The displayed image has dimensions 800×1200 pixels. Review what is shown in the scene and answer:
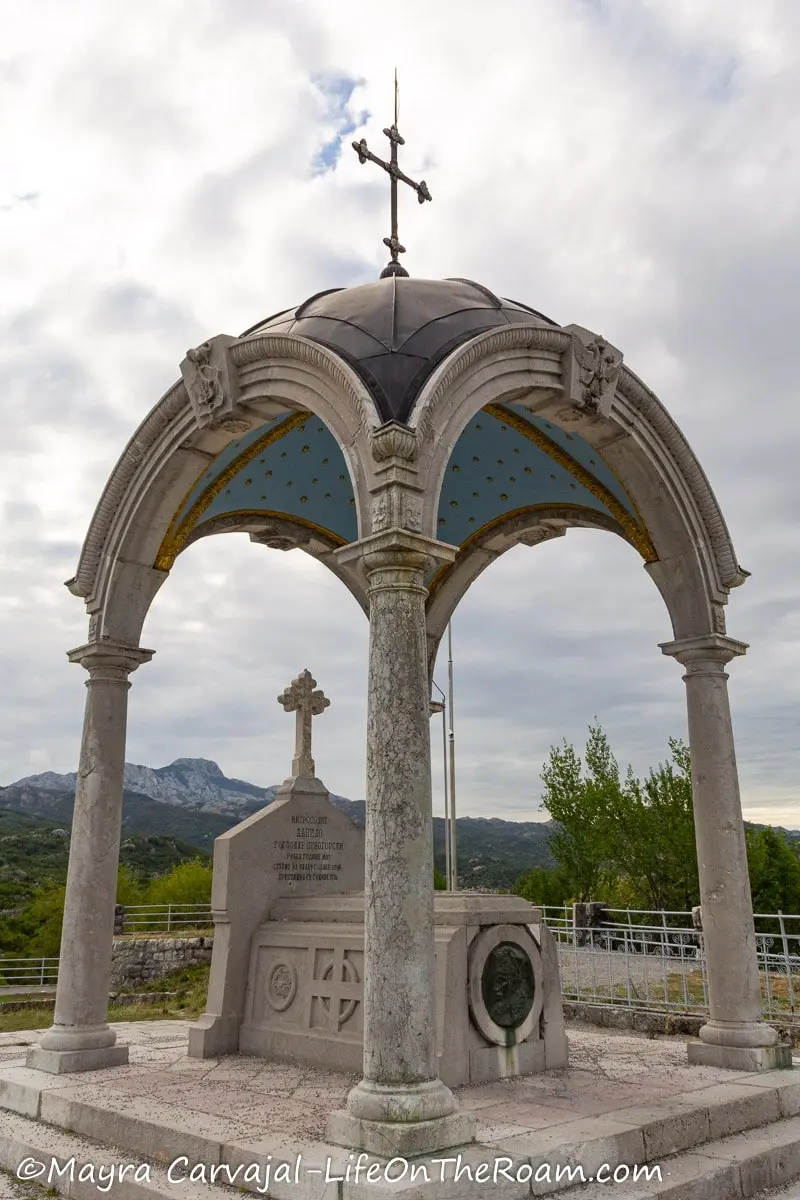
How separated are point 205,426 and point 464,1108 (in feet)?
14.9

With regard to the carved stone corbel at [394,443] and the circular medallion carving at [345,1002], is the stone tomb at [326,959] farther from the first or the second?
the carved stone corbel at [394,443]

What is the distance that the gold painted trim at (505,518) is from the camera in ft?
26.4

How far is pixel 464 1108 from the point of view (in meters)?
4.86

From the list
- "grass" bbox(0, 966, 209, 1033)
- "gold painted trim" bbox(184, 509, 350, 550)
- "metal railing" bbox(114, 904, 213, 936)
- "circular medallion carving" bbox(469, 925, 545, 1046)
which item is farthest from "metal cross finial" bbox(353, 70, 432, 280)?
"metal railing" bbox(114, 904, 213, 936)

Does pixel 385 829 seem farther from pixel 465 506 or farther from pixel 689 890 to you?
pixel 689 890

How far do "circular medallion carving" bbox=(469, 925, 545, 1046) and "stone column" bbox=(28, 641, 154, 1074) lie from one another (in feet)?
8.60

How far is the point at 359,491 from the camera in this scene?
508 cm

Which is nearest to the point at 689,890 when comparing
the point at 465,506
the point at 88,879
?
the point at 465,506

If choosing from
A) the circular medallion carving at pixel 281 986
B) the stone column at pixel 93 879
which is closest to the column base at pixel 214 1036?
the circular medallion carving at pixel 281 986

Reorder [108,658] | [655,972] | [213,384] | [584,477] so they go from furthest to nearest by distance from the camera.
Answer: [655,972] → [584,477] → [108,658] → [213,384]

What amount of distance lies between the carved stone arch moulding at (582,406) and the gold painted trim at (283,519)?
2.78m

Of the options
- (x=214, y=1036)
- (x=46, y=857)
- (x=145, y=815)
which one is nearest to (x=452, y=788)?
(x=214, y=1036)

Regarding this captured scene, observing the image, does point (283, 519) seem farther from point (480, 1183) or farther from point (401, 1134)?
point (480, 1183)

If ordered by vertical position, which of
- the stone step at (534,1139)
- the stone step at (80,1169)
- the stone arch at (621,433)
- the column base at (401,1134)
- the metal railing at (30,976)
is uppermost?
the stone arch at (621,433)
